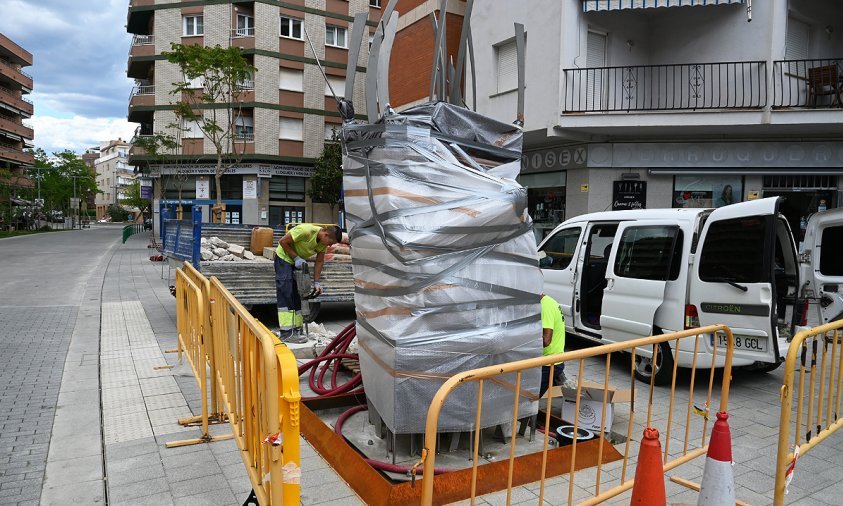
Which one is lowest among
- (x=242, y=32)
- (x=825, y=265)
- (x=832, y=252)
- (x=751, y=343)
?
(x=751, y=343)

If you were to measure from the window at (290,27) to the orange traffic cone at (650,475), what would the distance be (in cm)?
3173

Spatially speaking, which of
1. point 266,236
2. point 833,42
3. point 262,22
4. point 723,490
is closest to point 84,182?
point 262,22

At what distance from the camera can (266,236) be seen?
32.5ft

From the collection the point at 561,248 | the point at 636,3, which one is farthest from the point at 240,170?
the point at 561,248

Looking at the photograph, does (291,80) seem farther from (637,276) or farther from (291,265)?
(637,276)

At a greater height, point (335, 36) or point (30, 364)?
point (335, 36)

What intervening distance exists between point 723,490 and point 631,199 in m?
12.1

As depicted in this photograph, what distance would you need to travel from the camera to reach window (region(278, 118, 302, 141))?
30500 millimetres

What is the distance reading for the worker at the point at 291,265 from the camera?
7.25 meters

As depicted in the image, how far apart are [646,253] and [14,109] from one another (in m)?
66.4

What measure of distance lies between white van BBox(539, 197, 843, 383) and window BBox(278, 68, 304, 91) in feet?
87.3

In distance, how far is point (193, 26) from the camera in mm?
30641

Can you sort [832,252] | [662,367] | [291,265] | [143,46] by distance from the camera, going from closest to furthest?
[662,367] < [832,252] < [291,265] < [143,46]

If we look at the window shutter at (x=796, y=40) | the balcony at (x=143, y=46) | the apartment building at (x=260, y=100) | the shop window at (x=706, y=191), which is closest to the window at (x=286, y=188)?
the apartment building at (x=260, y=100)
